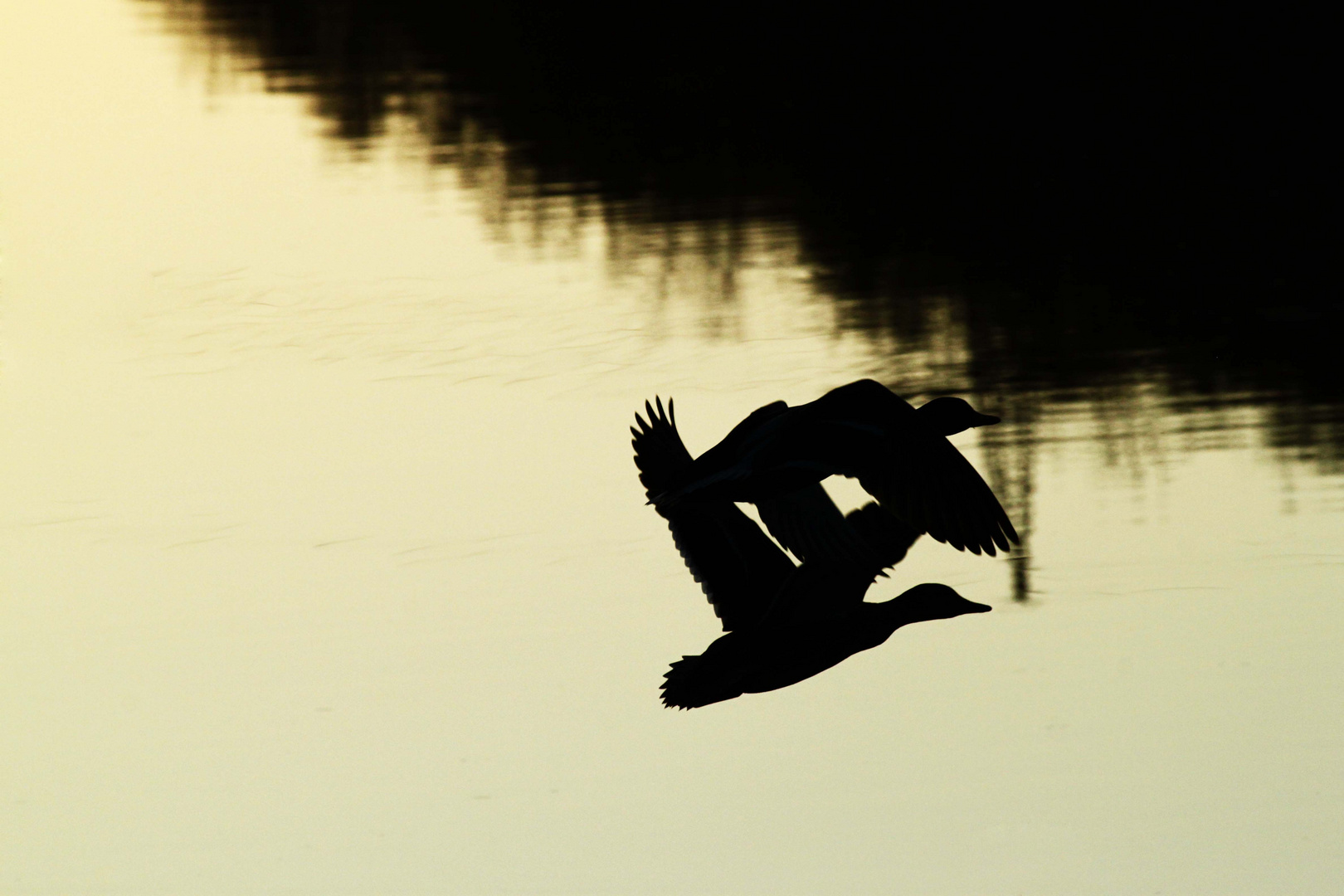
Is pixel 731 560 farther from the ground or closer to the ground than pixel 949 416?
closer to the ground

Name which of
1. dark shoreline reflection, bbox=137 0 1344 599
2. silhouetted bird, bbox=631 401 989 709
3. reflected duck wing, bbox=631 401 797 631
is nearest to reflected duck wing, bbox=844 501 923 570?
silhouetted bird, bbox=631 401 989 709

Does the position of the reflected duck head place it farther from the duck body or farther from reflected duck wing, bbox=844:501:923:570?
reflected duck wing, bbox=844:501:923:570

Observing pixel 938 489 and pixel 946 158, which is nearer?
pixel 938 489

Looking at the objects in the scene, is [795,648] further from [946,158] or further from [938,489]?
[946,158]

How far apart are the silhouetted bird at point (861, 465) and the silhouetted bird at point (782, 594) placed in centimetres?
5

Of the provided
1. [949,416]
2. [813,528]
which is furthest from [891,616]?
[949,416]

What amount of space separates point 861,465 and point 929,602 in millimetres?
214

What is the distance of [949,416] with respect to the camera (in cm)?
222

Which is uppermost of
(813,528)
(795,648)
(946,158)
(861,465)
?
(946,158)

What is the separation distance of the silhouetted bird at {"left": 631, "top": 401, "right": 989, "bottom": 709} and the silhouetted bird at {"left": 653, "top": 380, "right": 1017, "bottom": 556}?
2.1 inches

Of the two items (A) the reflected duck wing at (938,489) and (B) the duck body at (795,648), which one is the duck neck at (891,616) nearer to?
(B) the duck body at (795,648)

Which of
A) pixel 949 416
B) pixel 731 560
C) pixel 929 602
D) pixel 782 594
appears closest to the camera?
pixel 929 602

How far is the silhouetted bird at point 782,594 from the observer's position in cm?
211

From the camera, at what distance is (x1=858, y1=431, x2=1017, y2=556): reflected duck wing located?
7.02 feet
